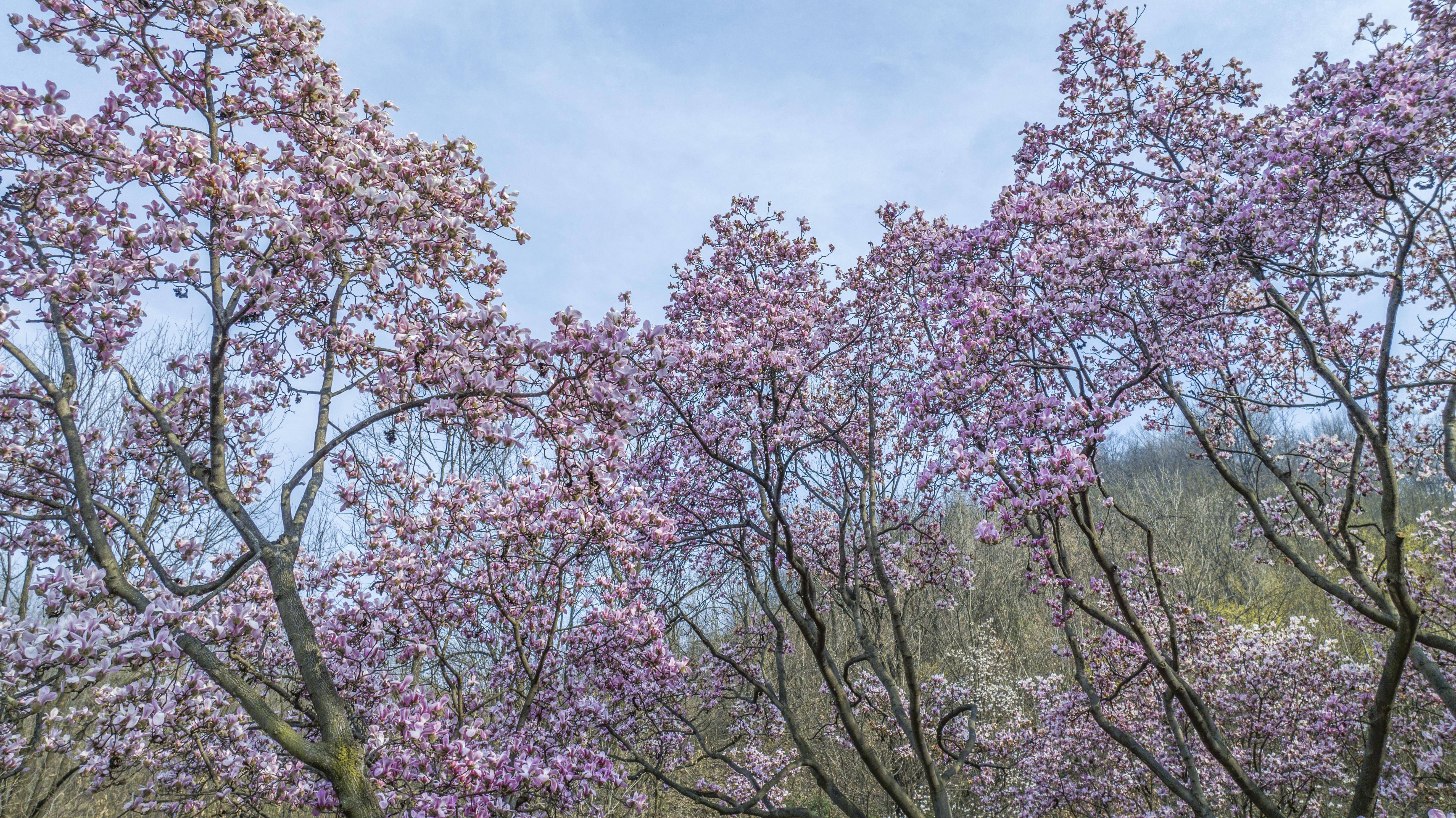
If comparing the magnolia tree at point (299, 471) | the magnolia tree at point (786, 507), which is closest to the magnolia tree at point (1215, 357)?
the magnolia tree at point (786, 507)

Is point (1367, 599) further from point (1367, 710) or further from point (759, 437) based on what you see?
point (759, 437)

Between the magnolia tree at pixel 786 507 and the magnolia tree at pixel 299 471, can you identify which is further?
the magnolia tree at pixel 786 507

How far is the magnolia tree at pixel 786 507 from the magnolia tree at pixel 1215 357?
3.72ft

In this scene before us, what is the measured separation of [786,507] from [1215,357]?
5.36 meters

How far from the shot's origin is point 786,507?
9.55m

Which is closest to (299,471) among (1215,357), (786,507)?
(786,507)

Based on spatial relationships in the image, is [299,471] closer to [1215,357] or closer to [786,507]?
[786,507]

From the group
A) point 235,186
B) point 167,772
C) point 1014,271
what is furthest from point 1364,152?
point 167,772

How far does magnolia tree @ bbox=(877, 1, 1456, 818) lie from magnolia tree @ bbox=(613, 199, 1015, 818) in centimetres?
114

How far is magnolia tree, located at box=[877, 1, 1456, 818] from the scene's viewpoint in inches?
185

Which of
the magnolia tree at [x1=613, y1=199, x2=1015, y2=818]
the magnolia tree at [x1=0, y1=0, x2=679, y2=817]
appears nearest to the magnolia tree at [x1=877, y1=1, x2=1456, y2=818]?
the magnolia tree at [x1=613, y1=199, x2=1015, y2=818]

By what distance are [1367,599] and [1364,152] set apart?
6.77 m

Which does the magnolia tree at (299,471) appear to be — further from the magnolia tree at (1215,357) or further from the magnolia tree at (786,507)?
the magnolia tree at (1215,357)

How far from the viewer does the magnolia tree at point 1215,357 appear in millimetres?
4688
